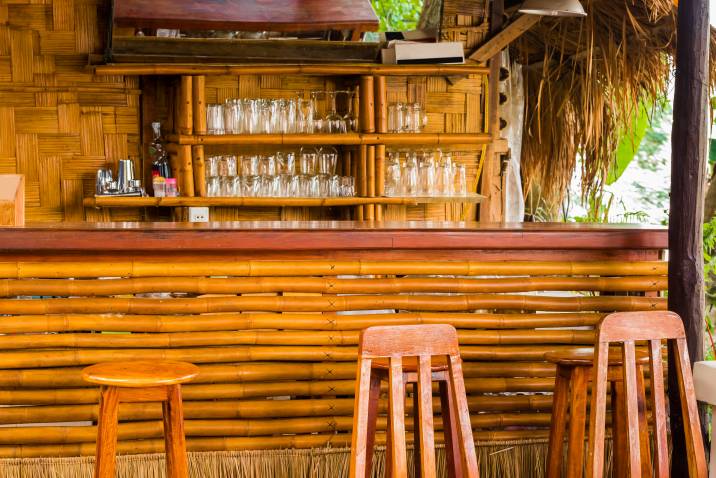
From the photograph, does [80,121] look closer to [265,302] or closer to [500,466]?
[265,302]

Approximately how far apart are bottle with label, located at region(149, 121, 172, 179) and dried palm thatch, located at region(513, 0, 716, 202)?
2560 mm

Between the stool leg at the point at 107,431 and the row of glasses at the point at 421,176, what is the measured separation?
338cm

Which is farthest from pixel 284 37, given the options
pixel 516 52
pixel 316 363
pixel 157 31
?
pixel 316 363

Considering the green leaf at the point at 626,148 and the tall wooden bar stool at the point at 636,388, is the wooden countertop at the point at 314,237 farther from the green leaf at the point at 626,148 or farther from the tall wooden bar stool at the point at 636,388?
the green leaf at the point at 626,148

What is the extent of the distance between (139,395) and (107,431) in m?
0.15

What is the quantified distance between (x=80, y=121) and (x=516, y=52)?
3288 millimetres

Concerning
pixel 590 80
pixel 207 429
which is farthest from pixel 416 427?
pixel 590 80

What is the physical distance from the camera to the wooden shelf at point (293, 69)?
217 inches

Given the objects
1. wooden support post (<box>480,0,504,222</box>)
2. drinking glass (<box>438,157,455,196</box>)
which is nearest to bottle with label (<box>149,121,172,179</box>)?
drinking glass (<box>438,157,455,196</box>)

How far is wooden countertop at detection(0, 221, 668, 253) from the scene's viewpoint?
3449 mm

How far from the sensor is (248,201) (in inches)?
224

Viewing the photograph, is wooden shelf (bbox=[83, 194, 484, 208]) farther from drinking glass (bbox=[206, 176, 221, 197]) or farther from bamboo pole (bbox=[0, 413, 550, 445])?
bamboo pole (bbox=[0, 413, 550, 445])

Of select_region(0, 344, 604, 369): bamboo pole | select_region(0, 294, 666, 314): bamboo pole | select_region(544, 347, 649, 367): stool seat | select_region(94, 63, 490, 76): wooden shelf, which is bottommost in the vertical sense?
select_region(0, 344, 604, 369): bamboo pole

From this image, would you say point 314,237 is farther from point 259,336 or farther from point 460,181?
point 460,181
